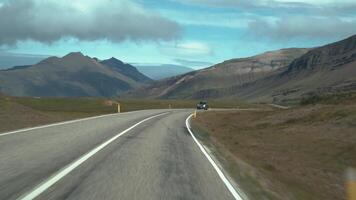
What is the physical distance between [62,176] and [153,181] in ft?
6.10

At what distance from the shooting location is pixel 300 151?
2758 cm

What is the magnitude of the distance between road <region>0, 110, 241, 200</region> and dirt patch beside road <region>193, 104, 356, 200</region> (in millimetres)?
1562

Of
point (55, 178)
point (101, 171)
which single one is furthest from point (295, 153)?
point (55, 178)

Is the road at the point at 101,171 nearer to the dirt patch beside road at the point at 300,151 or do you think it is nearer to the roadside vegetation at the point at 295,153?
the roadside vegetation at the point at 295,153

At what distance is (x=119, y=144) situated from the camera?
2125 cm

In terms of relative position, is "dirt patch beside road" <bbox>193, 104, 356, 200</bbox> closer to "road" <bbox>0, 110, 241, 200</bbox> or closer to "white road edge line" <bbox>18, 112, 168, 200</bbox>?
"road" <bbox>0, 110, 241, 200</bbox>

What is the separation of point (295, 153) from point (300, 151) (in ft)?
2.11

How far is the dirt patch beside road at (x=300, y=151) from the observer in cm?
1714

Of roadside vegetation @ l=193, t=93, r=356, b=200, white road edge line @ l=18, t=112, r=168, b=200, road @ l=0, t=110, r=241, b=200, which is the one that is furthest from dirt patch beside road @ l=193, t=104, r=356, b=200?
white road edge line @ l=18, t=112, r=168, b=200

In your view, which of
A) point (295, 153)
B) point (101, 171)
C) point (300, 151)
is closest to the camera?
point (101, 171)

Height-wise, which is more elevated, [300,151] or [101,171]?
[101,171]

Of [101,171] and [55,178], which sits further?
[101,171]

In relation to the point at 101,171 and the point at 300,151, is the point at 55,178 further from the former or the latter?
the point at 300,151

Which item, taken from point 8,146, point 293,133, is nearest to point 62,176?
point 8,146
